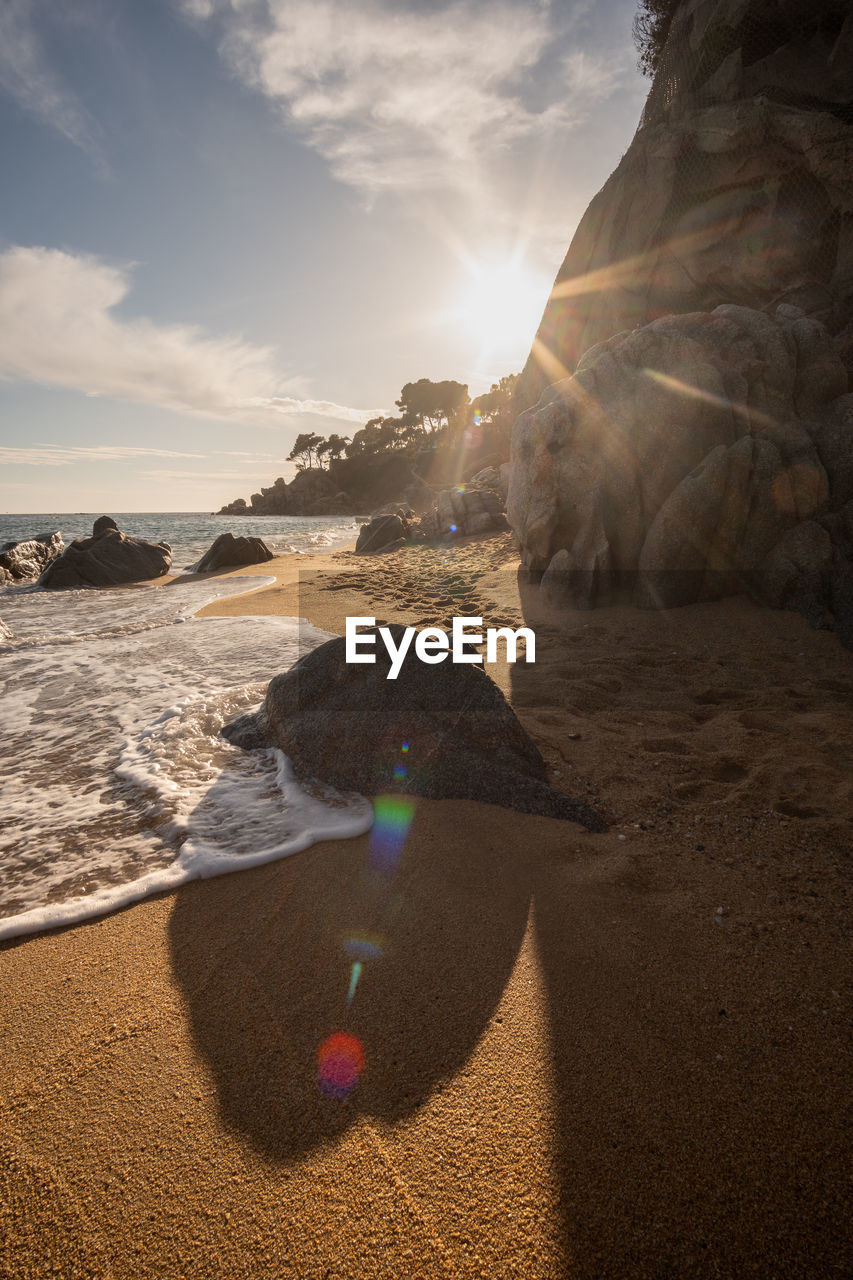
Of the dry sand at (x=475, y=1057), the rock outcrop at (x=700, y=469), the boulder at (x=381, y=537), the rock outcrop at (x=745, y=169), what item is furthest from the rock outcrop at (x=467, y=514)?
the dry sand at (x=475, y=1057)

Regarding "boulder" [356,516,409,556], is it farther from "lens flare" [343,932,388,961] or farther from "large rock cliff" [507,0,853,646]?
"lens flare" [343,932,388,961]

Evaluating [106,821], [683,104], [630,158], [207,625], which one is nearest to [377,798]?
[106,821]

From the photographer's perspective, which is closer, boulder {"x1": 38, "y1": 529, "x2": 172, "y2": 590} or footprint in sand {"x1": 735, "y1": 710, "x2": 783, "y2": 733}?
footprint in sand {"x1": 735, "y1": 710, "x2": 783, "y2": 733}

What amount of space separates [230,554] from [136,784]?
13958mm

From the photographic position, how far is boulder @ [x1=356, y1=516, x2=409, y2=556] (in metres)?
18.0

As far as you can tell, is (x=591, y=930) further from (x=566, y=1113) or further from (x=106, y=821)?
(x=106, y=821)

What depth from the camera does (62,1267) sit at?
50.4 inches

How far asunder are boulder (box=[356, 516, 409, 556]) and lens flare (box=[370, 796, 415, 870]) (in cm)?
1509

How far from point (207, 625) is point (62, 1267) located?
774 centimetres

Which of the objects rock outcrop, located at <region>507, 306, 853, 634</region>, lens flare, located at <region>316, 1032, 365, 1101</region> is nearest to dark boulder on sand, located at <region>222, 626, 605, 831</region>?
lens flare, located at <region>316, 1032, 365, 1101</region>

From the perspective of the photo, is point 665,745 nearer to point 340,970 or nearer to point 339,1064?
point 340,970

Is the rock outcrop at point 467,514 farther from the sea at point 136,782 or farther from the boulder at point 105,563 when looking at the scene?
the sea at point 136,782
